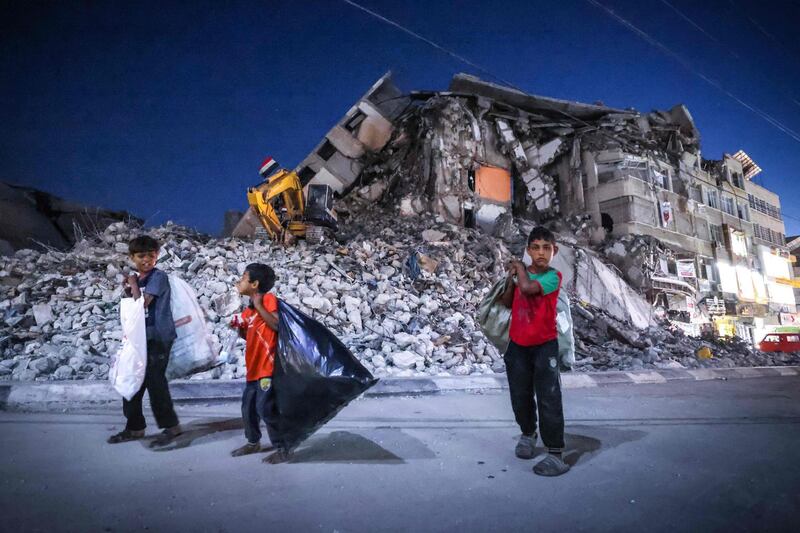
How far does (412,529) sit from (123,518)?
115cm

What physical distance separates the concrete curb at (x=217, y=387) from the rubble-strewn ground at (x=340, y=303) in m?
0.82

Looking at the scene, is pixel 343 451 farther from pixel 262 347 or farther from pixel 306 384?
pixel 262 347

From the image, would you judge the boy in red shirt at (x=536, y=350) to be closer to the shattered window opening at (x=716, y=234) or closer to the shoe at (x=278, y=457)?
the shoe at (x=278, y=457)

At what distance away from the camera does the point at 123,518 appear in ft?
5.35

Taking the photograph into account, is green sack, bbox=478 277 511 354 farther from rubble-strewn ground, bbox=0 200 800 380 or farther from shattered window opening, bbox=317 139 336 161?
shattered window opening, bbox=317 139 336 161

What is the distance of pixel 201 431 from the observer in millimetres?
3152

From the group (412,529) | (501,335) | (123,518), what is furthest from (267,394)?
(501,335)

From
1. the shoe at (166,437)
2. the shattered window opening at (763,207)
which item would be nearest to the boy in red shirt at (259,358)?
the shoe at (166,437)

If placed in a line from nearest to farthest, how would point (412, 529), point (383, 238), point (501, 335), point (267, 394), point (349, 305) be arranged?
point (412, 529)
point (267, 394)
point (501, 335)
point (349, 305)
point (383, 238)

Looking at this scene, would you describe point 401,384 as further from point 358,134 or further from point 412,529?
point 358,134

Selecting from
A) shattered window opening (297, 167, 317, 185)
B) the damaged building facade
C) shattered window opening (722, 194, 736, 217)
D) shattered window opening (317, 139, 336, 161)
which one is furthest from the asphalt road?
shattered window opening (722, 194, 736, 217)

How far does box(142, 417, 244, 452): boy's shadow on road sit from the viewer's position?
2760 mm

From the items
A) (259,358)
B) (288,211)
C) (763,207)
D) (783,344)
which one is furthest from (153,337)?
(763,207)

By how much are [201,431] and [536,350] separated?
8.36ft
